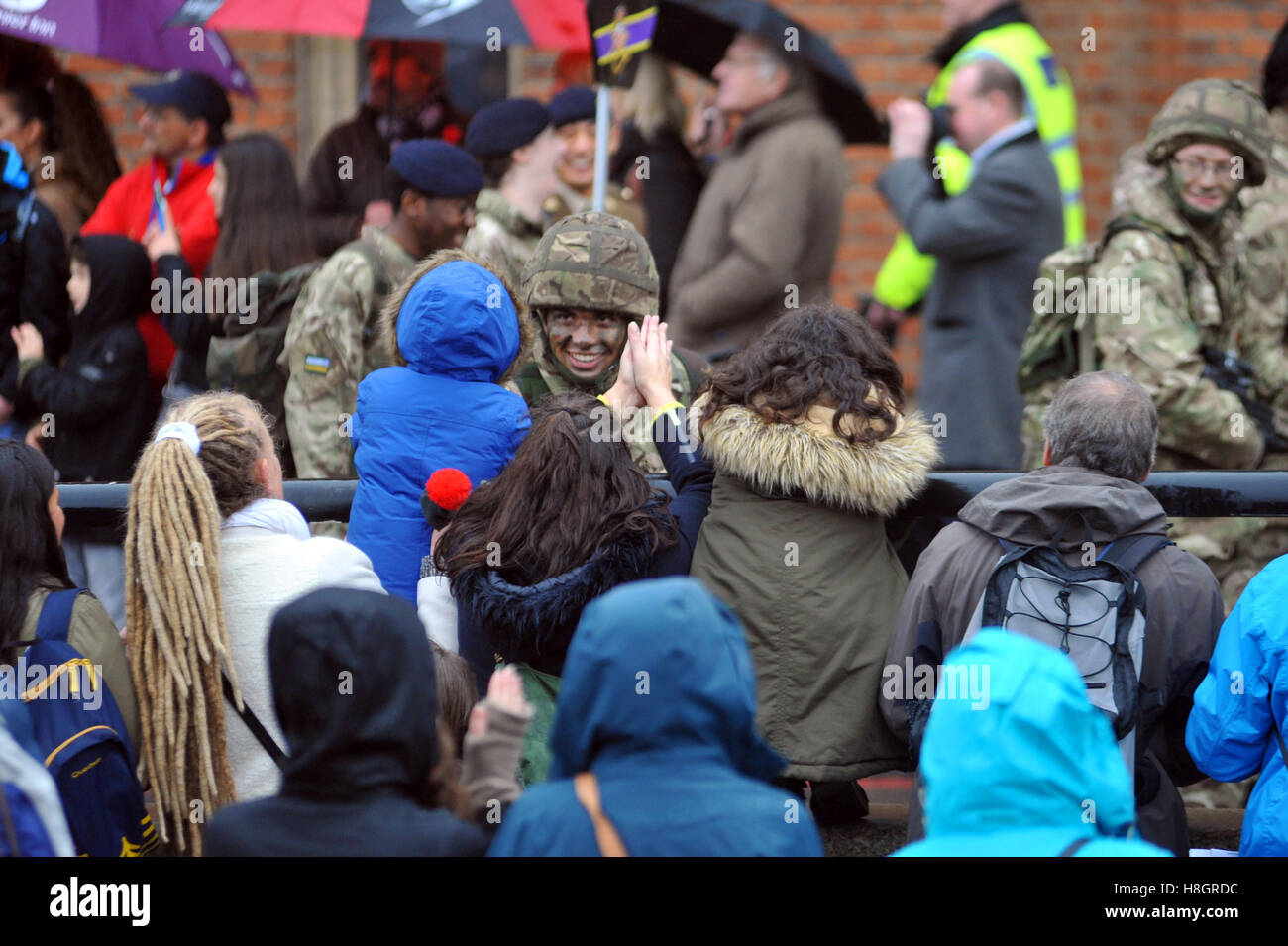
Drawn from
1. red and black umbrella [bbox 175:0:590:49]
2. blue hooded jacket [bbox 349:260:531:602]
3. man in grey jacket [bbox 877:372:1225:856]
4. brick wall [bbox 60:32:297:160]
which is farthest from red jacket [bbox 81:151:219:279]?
man in grey jacket [bbox 877:372:1225:856]

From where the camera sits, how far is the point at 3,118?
6.46 metres

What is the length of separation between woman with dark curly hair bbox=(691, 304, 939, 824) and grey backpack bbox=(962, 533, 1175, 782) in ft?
1.12

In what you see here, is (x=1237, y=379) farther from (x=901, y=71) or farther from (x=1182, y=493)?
(x=901, y=71)

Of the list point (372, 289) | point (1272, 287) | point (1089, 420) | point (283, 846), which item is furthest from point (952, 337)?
point (283, 846)

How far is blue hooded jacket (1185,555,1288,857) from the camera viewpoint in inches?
125

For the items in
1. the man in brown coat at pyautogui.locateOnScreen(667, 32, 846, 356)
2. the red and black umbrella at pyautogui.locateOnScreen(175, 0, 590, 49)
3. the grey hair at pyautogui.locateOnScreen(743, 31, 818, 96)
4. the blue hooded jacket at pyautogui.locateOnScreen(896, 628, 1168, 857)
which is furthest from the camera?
the grey hair at pyautogui.locateOnScreen(743, 31, 818, 96)

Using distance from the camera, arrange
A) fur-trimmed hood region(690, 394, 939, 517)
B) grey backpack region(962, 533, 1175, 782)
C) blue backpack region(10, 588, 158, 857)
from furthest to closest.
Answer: fur-trimmed hood region(690, 394, 939, 517)
grey backpack region(962, 533, 1175, 782)
blue backpack region(10, 588, 158, 857)

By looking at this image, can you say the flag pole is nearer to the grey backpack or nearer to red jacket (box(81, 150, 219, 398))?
red jacket (box(81, 150, 219, 398))

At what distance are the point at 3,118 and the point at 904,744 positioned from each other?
4650 millimetres

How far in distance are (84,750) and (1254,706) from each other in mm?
2285

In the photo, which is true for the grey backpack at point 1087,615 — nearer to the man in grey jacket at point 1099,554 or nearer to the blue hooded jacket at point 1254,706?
the man in grey jacket at point 1099,554

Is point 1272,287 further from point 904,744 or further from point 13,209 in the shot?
point 13,209

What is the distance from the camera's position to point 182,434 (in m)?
3.51

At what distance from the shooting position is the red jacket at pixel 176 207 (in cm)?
604
